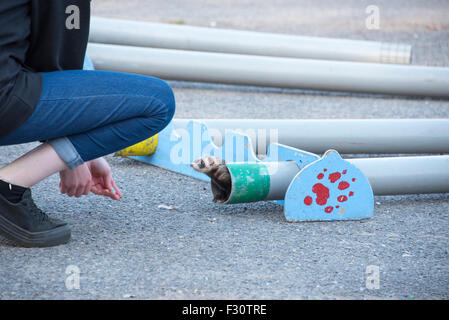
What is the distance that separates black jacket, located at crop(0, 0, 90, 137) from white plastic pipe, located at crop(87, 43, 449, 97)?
265 centimetres

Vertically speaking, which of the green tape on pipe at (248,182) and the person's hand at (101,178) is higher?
the person's hand at (101,178)

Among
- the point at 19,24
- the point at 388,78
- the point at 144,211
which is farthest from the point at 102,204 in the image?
the point at 388,78

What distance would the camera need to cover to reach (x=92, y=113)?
2023 millimetres

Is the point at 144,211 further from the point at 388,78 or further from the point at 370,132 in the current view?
the point at 388,78

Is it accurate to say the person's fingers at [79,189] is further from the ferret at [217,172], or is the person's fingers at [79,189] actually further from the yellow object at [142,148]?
the yellow object at [142,148]

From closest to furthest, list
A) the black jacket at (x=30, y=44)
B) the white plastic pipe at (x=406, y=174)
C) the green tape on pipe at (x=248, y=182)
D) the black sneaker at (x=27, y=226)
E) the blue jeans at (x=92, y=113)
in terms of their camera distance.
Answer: the black jacket at (x=30, y=44) < the blue jeans at (x=92, y=113) < the black sneaker at (x=27, y=226) < the green tape on pipe at (x=248, y=182) < the white plastic pipe at (x=406, y=174)

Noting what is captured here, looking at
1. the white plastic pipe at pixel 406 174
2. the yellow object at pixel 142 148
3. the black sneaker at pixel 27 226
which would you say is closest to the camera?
the black sneaker at pixel 27 226

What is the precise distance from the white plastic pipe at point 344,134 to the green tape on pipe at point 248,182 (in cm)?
62

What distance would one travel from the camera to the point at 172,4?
9016 millimetres

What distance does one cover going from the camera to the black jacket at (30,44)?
1.87 metres

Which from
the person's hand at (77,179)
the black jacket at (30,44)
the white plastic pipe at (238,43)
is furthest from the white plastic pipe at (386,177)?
the white plastic pipe at (238,43)

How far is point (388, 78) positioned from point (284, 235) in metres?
2.81

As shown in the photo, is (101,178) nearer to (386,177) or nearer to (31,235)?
(31,235)
